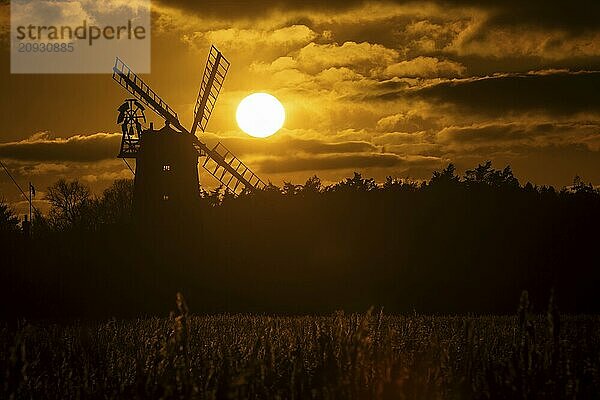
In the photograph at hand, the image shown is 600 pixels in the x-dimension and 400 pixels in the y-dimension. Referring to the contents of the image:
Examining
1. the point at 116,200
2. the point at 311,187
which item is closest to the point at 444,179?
the point at 311,187

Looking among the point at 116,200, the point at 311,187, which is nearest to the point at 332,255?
the point at 311,187

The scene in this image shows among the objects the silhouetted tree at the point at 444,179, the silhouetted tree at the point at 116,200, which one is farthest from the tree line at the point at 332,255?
the silhouetted tree at the point at 116,200

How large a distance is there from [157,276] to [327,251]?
7.39 metres

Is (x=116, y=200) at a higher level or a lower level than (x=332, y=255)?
higher

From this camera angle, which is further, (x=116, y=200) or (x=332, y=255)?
(x=116, y=200)

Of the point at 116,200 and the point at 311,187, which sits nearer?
the point at 311,187

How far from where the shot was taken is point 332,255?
119 feet

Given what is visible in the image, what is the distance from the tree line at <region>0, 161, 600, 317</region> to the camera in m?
34.5

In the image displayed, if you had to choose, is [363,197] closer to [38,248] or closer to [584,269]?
[584,269]

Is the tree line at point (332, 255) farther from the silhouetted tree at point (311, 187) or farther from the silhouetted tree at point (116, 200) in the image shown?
the silhouetted tree at point (116, 200)

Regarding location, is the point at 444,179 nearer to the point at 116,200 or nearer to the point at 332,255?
the point at 332,255

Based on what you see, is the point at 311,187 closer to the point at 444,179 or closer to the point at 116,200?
the point at 444,179

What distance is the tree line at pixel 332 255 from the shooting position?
34.5 meters

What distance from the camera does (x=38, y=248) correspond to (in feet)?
124
